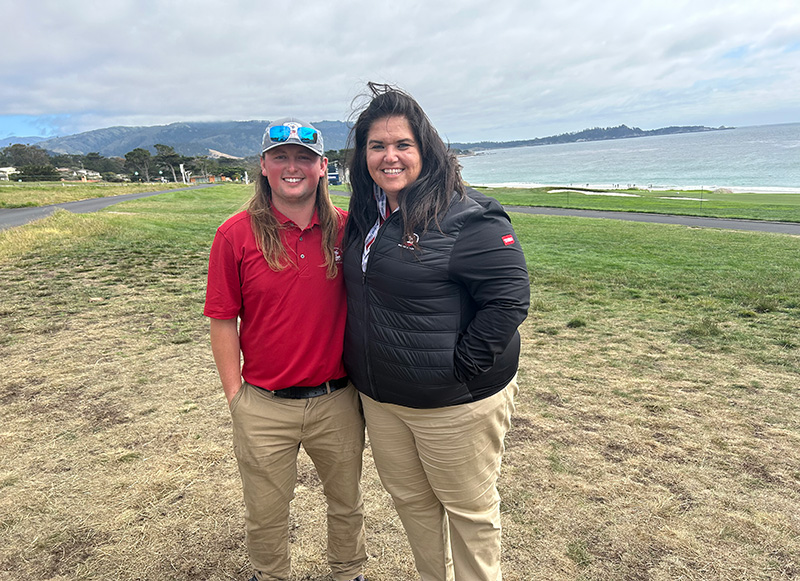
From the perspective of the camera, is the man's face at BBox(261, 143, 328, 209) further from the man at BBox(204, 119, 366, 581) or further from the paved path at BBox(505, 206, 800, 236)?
the paved path at BBox(505, 206, 800, 236)

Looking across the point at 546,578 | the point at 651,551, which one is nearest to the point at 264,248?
the point at 546,578

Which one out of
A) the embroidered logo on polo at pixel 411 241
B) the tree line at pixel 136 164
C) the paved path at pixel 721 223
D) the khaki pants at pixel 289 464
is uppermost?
the tree line at pixel 136 164

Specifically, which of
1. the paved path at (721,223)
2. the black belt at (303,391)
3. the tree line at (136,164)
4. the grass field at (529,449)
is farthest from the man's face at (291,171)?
the tree line at (136,164)

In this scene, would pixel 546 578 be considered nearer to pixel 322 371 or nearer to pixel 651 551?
pixel 651 551

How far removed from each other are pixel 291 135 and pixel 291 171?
0.16 m

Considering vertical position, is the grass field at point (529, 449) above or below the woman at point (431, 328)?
below

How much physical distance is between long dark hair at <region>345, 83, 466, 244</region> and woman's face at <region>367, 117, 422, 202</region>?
1.1 inches

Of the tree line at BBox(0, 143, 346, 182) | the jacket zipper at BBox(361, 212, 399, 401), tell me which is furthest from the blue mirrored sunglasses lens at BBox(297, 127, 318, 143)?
the tree line at BBox(0, 143, 346, 182)

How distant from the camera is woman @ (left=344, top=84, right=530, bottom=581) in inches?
76.2

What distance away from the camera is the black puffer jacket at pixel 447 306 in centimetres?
192

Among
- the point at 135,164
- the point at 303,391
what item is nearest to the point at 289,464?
the point at 303,391

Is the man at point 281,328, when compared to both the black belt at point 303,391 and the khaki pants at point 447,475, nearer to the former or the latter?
the black belt at point 303,391

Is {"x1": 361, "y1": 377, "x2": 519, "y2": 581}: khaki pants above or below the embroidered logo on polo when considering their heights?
below

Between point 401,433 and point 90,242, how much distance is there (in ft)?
42.5
